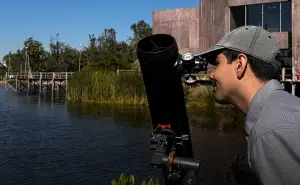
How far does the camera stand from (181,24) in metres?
38.1

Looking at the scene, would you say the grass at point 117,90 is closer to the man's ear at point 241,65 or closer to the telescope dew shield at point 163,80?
the telescope dew shield at point 163,80

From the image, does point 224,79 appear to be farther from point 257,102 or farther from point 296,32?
point 296,32

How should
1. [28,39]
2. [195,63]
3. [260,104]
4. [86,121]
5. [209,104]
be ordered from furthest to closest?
[28,39]
[209,104]
[86,121]
[195,63]
[260,104]

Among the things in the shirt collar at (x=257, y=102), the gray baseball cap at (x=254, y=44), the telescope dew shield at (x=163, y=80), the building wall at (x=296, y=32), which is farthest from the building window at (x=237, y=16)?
the shirt collar at (x=257, y=102)

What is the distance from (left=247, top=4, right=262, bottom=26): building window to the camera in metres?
31.5

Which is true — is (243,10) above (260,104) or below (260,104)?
above

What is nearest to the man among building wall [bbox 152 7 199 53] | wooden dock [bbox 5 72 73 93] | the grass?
the grass

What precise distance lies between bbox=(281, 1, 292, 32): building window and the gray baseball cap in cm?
3051

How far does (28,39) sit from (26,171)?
79924 mm

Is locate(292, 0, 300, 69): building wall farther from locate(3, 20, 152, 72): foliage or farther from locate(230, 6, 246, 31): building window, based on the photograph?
locate(3, 20, 152, 72): foliage

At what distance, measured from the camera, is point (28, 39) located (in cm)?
8506

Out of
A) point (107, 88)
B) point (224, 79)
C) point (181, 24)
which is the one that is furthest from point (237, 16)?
point (224, 79)

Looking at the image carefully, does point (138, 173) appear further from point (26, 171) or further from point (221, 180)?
point (26, 171)

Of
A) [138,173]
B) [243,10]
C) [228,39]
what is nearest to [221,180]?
[138,173]
